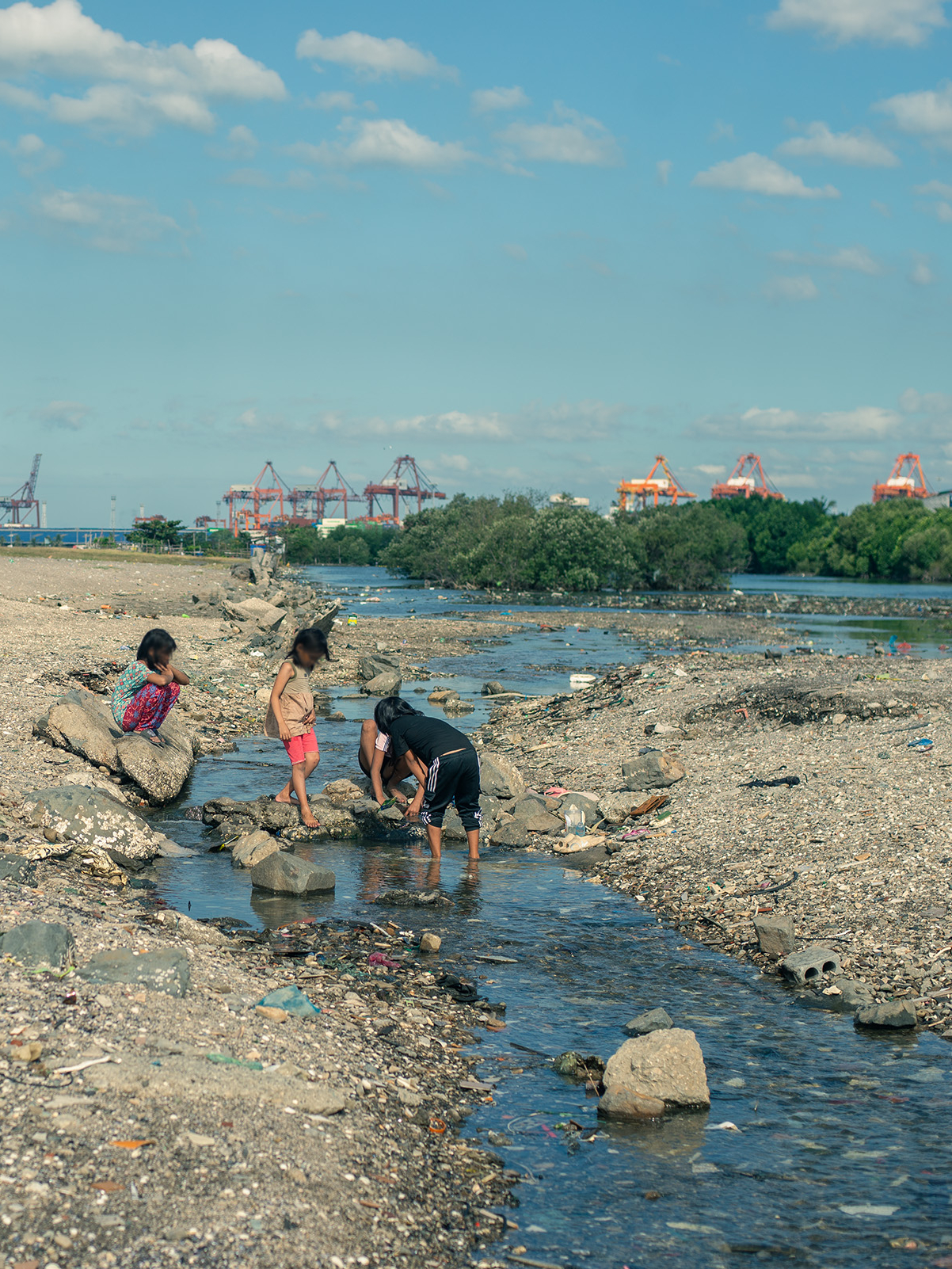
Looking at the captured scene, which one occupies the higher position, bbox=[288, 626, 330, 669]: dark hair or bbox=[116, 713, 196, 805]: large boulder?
bbox=[288, 626, 330, 669]: dark hair

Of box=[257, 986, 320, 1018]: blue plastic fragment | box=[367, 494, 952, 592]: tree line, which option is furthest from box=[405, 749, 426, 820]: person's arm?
box=[367, 494, 952, 592]: tree line

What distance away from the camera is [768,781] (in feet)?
33.8

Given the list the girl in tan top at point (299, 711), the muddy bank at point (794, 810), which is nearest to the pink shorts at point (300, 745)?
the girl in tan top at point (299, 711)

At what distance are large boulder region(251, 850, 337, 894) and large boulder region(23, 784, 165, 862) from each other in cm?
105

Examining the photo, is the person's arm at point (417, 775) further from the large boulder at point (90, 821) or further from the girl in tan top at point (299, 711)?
the large boulder at point (90, 821)

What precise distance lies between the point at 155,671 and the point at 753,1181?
24.5 ft

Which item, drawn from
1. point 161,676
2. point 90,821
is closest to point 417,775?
point 90,821

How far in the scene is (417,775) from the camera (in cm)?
902

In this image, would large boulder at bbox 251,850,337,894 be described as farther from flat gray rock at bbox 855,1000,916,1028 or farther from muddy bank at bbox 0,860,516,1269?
flat gray rock at bbox 855,1000,916,1028

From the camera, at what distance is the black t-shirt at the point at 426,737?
8609mm

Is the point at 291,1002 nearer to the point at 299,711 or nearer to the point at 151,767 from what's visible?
the point at 299,711

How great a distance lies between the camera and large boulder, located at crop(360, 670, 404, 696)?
1942 cm

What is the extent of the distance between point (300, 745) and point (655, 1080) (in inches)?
219

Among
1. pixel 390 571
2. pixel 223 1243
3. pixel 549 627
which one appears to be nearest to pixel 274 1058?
pixel 223 1243
